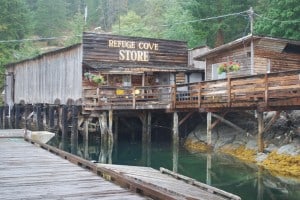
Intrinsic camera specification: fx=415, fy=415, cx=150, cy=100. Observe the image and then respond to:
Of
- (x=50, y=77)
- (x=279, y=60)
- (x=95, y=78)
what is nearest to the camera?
(x=279, y=60)

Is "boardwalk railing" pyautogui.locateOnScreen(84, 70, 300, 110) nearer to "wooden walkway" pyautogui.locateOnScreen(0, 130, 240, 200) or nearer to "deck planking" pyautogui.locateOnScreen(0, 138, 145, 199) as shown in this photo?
"wooden walkway" pyautogui.locateOnScreen(0, 130, 240, 200)

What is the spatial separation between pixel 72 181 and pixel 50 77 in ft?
91.2

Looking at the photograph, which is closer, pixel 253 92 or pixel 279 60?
pixel 253 92

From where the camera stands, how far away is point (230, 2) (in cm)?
4159

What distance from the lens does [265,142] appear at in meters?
19.4

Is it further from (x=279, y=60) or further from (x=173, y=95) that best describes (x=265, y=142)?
(x=279, y=60)

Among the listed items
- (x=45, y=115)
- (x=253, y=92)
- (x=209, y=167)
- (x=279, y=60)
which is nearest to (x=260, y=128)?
(x=253, y=92)

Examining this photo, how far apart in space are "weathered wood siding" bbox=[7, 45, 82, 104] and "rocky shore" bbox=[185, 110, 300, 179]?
988 cm

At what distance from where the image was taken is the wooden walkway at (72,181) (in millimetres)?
6551

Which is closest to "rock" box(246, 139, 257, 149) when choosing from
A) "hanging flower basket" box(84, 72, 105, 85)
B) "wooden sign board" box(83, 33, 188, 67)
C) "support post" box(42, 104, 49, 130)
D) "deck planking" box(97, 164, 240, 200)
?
"deck planking" box(97, 164, 240, 200)

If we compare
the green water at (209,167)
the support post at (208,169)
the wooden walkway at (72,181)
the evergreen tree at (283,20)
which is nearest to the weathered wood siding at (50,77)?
the green water at (209,167)

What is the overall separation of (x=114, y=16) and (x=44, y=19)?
15.6 m

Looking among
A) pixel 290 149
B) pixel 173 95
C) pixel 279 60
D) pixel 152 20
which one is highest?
pixel 152 20

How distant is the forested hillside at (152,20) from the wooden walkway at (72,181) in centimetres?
2400
